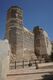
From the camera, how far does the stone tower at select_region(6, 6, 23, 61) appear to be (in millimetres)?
16927

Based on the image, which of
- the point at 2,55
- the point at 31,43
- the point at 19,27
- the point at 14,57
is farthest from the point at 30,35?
the point at 2,55

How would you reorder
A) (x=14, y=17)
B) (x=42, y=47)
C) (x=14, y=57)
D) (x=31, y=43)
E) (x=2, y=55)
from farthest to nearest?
(x=42, y=47) < (x=31, y=43) < (x=14, y=17) < (x=14, y=57) < (x=2, y=55)

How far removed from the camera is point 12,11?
17781mm

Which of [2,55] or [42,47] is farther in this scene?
[42,47]

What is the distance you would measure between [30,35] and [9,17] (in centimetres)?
358

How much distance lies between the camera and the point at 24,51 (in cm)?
1789

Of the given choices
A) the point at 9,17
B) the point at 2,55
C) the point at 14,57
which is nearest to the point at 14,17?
the point at 9,17

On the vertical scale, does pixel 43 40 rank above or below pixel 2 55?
above

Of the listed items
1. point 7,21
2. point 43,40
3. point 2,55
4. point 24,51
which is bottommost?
point 2,55

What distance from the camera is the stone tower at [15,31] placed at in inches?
666

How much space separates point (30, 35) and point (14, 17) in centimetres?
338

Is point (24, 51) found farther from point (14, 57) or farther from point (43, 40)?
point (43, 40)

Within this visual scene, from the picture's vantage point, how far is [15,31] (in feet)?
56.7

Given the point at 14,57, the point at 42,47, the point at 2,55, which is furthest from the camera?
the point at 42,47
